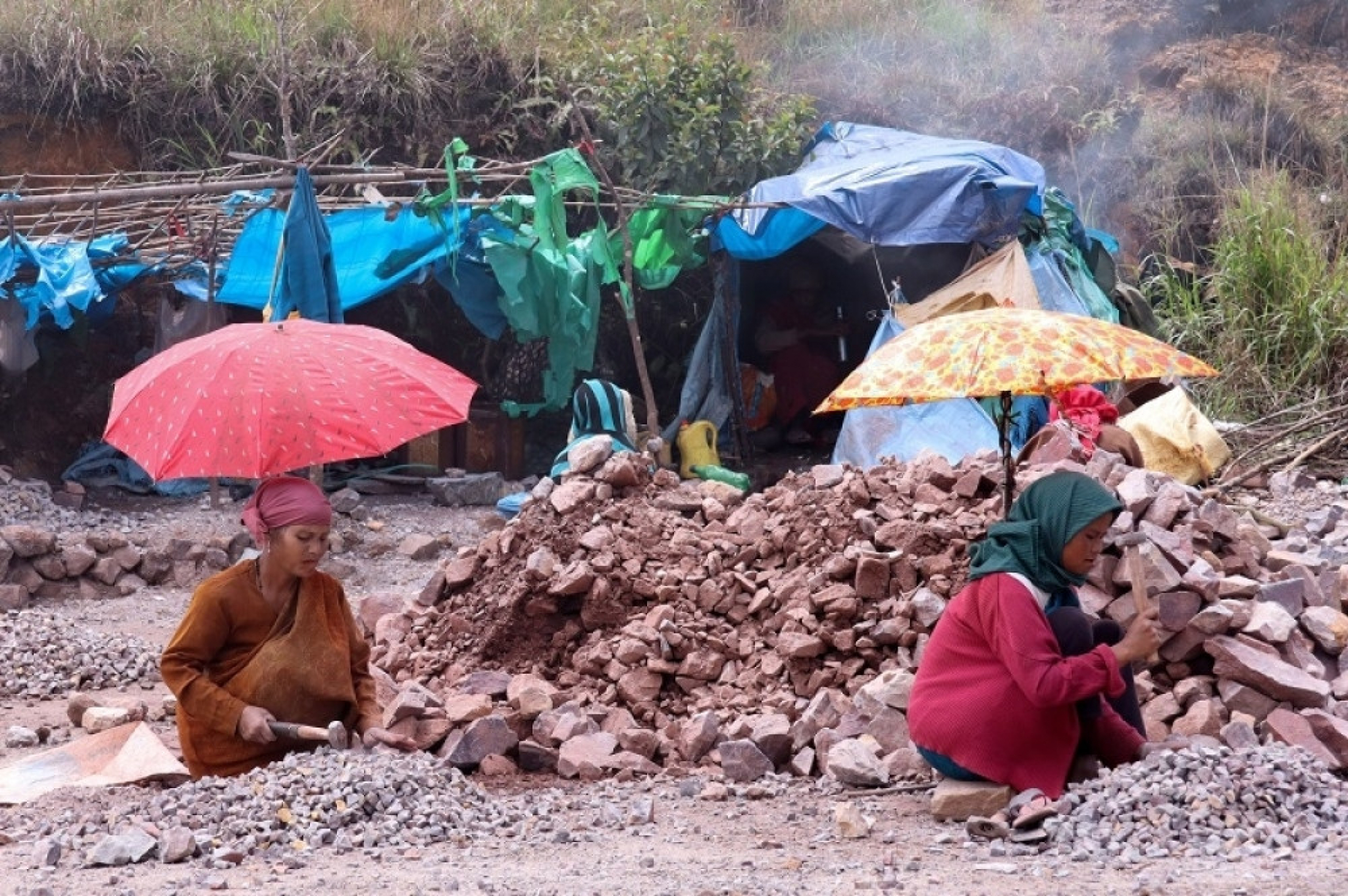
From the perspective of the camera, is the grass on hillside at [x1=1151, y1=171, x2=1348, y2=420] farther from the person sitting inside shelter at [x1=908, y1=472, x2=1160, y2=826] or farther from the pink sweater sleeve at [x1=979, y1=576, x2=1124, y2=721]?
the pink sweater sleeve at [x1=979, y1=576, x2=1124, y2=721]

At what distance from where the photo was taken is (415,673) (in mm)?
6289

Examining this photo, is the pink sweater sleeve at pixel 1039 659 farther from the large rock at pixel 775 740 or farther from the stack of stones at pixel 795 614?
the large rock at pixel 775 740

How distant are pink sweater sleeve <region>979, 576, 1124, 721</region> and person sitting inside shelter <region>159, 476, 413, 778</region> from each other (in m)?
1.70

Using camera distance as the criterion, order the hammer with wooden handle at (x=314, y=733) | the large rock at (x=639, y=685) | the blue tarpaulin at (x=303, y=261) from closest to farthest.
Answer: the hammer with wooden handle at (x=314, y=733), the large rock at (x=639, y=685), the blue tarpaulin at (x=303, y=261)

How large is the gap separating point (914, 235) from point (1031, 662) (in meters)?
6.87

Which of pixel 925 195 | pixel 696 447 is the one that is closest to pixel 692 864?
pixel 925 195

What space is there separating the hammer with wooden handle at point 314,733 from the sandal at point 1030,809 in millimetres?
1792

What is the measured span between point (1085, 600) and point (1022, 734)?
1.08 metres

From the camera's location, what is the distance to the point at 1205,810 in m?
3.94

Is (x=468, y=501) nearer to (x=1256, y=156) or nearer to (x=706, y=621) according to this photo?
(x=706, y=621)

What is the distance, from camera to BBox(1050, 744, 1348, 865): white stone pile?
12.6 ft

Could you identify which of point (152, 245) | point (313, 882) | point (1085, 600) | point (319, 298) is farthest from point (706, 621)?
point (152, 245)

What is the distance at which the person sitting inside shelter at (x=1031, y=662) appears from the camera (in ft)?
13.5

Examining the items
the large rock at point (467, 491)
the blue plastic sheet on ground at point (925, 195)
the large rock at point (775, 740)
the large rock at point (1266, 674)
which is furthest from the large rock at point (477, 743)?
the large rock at point (467, 491)
